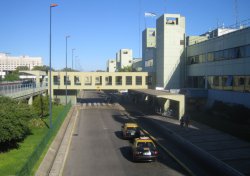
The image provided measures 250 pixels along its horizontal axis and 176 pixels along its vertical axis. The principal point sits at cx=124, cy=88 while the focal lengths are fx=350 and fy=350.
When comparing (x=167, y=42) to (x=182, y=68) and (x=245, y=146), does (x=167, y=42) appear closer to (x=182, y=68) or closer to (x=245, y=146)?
(x=182, y=68)

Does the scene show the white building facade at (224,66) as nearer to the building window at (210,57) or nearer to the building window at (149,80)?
the building window at (210,57)

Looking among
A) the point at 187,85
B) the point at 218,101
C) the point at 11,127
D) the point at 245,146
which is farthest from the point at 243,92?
the point at 11,127

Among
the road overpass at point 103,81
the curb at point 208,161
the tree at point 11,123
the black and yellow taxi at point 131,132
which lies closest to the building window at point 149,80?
the road overpass at point 103,81

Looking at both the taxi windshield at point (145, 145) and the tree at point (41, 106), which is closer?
the taxi windshield at point (145, 145)

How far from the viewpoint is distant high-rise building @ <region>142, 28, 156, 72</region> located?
82.0 meters

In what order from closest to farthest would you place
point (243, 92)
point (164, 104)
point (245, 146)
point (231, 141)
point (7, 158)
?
point (7, 158), point (245, 146), point (231, 141), point (243, 92), point (164, 104)

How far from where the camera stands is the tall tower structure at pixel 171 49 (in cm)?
6531

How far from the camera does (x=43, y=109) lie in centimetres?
4847

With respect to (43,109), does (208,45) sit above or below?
above

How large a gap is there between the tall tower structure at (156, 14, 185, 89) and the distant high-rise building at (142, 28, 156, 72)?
11.6m

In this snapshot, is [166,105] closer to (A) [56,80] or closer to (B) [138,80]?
(B) [138,80]

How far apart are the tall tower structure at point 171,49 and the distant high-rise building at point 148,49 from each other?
38.2ft

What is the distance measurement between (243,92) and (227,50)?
294 inches

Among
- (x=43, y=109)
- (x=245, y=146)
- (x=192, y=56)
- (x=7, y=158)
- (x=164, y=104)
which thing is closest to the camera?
(x=7, y=158)
